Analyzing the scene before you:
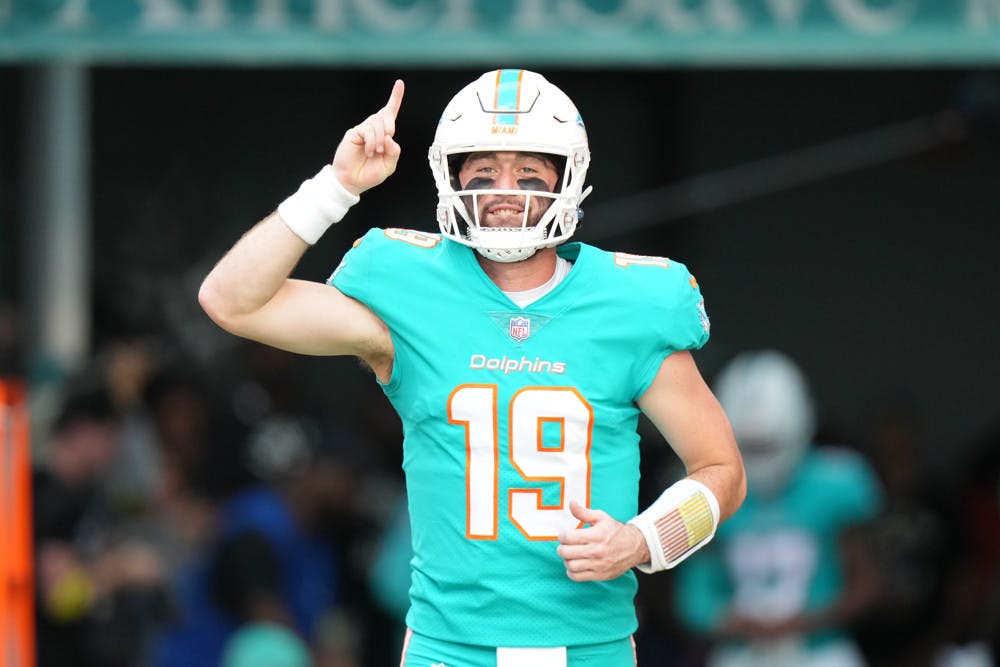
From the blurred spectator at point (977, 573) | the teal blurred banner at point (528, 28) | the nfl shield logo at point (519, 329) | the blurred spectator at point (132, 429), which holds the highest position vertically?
the teal blurred banner at point (528, 28)

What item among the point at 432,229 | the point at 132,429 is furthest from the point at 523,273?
the point at 432,229

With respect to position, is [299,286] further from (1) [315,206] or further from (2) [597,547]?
(2) [597,547]

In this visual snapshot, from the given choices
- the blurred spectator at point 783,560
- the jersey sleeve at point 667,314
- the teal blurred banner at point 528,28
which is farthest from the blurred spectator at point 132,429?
the jersey sleeve at point 667,314

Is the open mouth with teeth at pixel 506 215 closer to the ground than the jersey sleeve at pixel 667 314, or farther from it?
farther from it

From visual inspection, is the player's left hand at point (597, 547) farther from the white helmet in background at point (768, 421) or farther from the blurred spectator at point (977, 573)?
the blurred spectator at point (977, 573)

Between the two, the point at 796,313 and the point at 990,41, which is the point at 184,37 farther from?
the point at 796,313

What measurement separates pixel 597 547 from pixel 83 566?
12.6 feet

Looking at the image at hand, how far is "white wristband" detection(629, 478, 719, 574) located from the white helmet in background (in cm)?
322

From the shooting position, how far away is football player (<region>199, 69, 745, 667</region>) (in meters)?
4.14

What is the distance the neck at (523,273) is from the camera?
4.32 meters

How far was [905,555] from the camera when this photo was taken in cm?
884

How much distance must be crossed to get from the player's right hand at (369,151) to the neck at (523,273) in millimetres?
338

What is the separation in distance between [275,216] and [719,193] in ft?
19.7

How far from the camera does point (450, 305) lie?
13.9 feet
